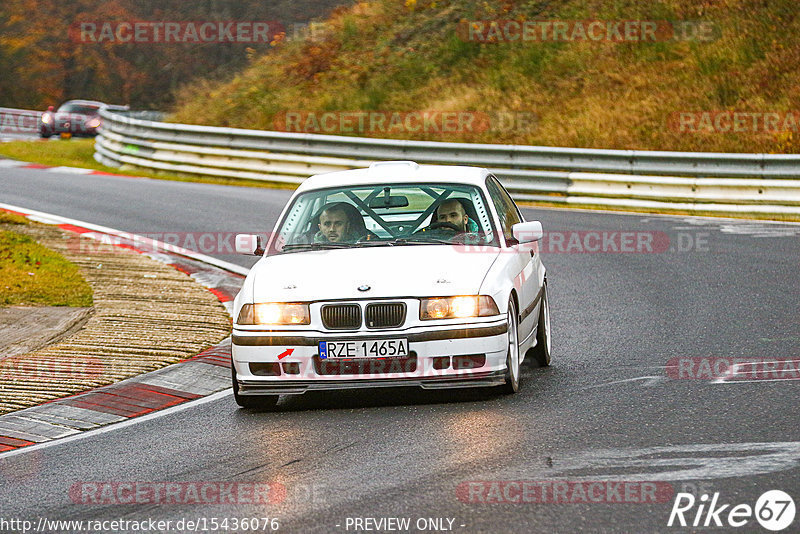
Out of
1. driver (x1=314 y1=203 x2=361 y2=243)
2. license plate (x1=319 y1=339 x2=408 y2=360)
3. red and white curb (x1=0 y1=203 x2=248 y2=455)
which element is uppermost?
driver (x1=314 y1=203 x2=361 y2=243)

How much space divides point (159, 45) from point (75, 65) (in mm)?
4847

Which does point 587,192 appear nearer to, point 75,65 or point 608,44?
point 608,44

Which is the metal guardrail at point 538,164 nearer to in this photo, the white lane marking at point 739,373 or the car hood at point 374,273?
the white lane marking at point 739,373

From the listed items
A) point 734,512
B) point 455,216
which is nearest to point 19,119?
point 455,216

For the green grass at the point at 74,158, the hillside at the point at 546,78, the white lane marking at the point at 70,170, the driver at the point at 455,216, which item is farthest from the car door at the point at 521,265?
the white lane marking at the point at 70,170

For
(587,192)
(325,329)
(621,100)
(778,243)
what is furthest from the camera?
(621,100)

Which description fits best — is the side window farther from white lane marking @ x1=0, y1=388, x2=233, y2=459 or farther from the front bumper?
white lane marking @ x1=0, y1=388, x2=233, y2=459

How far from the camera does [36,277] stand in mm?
13180

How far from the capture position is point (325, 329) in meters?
7.65

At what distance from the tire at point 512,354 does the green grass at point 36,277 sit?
5481mm

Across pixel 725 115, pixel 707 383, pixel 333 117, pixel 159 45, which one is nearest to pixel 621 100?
pixel 725 115

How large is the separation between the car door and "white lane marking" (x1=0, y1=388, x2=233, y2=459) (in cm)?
218

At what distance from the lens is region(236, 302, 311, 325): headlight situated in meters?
7.72

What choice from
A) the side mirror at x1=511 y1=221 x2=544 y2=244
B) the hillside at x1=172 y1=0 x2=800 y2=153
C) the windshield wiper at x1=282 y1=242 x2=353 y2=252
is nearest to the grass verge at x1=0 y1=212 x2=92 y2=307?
the windshield wiper at x1=282 y1=242 x2=353 y2=252
